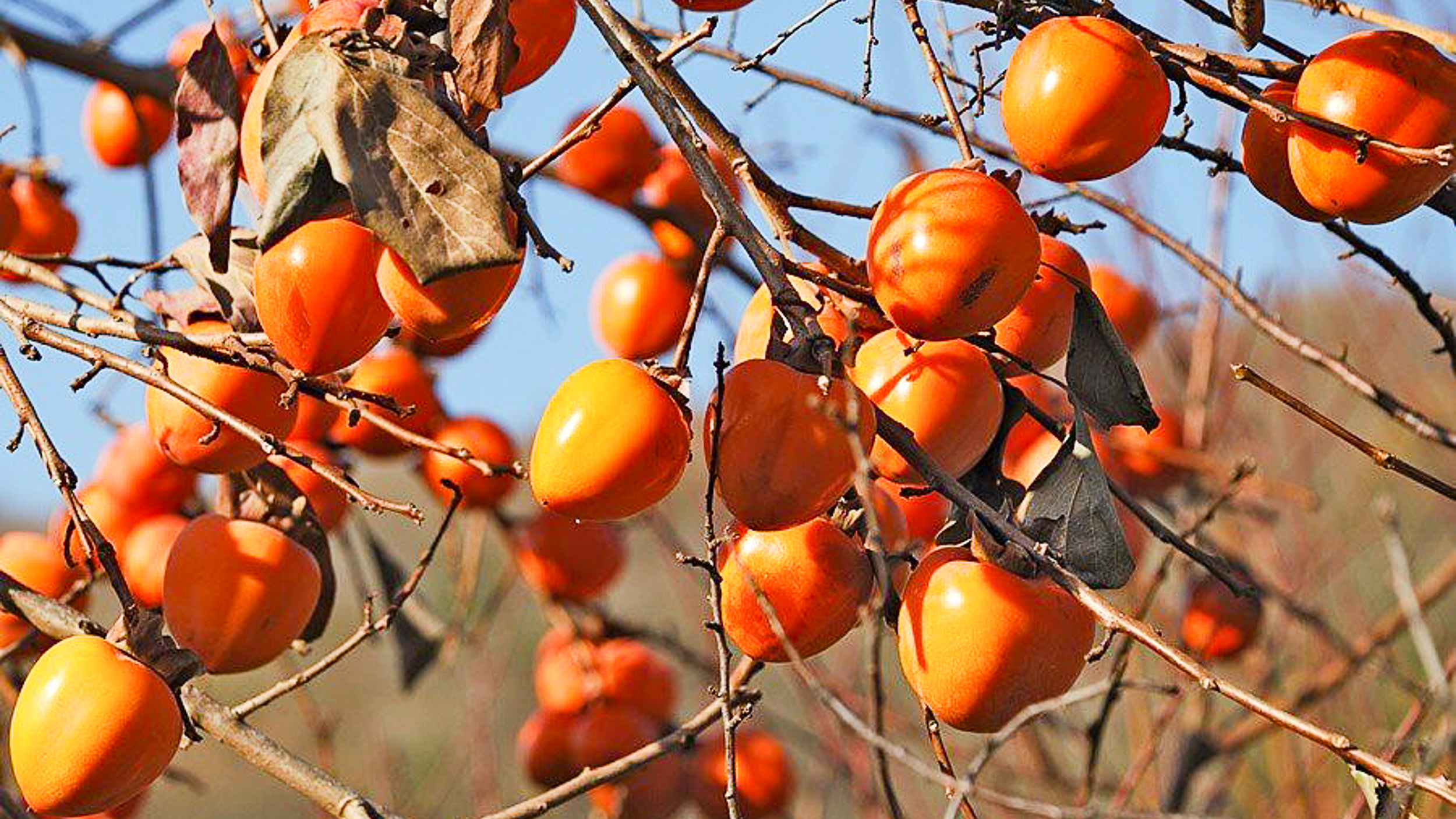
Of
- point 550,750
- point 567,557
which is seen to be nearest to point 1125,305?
point 567,557

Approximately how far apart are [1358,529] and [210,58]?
280 cm

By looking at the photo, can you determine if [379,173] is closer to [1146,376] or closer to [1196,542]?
[1196,542]

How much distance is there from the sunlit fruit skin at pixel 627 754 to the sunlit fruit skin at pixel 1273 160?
1.23 m

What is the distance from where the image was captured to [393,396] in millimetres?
1945

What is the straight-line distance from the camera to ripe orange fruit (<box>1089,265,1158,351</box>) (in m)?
2.26

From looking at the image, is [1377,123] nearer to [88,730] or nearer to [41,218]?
[88,730]

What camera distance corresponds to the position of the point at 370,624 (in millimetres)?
1443

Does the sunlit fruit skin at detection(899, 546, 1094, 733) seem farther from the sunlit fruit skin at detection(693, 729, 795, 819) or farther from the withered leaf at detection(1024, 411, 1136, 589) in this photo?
the sunlit fruit skin at detection(693, 729, 795, 819)

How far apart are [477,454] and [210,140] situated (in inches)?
37.7

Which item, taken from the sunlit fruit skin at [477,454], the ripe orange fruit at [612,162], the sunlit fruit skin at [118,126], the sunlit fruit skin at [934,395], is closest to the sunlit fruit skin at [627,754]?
the sunlit fruit skin at [477,454]

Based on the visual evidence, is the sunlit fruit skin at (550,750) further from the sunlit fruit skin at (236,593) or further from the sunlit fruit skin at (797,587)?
the sunlit fruit skin at (797,587)

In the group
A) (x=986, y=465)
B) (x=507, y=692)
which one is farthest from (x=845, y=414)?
(x=507, y=692)

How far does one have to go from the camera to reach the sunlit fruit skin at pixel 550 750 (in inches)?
87.3

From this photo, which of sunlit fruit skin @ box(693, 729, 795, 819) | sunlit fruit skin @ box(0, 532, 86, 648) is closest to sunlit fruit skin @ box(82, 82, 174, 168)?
sunlit fruit skin @ box(0, 532, 86, 648)
